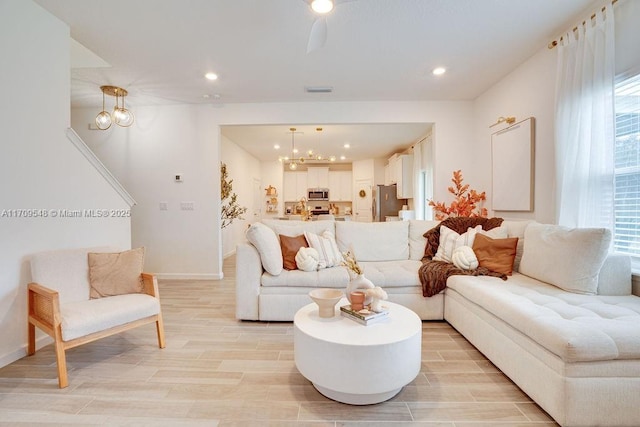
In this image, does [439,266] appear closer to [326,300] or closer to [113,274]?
[326,300]

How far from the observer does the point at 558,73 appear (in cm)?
268

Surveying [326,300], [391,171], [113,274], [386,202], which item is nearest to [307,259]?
[326,300]

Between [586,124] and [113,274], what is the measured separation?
13.4ft

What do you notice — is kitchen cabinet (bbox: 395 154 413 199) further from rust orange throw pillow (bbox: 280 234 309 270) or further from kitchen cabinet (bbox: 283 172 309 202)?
rust orange throw pillow (bbox: 280 234 309 270)

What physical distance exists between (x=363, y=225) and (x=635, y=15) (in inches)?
109

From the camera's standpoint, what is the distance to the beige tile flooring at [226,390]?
4.99 feet

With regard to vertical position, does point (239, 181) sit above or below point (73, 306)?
above

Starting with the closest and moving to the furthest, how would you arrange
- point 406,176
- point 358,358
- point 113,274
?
point 358,358, point 113,274, point 406,176

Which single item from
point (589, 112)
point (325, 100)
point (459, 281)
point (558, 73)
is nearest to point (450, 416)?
point (459, 281)

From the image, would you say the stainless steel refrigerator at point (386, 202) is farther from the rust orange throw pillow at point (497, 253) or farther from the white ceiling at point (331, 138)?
the rust orange throw pillow at point (497, 253)

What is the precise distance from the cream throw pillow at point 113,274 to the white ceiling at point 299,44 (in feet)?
6.67

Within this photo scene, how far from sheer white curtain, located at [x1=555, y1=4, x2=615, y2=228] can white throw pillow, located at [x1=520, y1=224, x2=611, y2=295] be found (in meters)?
0.33

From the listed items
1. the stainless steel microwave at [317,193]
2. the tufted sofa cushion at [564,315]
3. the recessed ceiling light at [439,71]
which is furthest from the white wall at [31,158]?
the stainless steel microwave at [317,193]

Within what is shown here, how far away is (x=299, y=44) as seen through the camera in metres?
2.89
